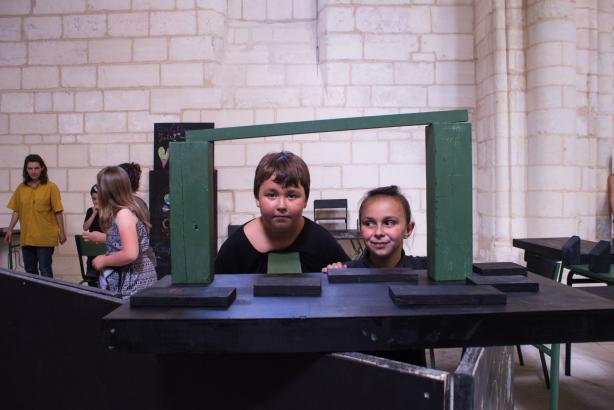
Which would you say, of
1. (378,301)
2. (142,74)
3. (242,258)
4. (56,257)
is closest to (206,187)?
(378,301)

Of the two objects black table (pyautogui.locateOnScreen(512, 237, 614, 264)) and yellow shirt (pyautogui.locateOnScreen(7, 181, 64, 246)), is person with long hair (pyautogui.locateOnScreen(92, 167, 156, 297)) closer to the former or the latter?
black table (pyautogui.locateOnScreen(512, 237, 614, 264))

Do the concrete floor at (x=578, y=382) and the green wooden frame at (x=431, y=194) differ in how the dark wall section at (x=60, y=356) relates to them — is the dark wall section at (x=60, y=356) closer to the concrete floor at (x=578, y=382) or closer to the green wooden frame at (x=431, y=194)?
the green wooden frame at (x=431, y=194)

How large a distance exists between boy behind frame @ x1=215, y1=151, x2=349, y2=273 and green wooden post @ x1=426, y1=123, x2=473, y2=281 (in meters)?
0.48

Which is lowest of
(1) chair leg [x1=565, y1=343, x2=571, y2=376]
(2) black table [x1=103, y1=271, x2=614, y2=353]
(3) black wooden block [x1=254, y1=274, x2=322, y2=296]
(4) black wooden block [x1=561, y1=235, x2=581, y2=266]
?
(1) chair leg [x1=565, y1=343, x2=571, y2=376]

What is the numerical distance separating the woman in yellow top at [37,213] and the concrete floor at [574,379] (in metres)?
3.67

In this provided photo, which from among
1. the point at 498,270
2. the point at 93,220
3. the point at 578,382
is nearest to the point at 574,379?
the point at 578,382

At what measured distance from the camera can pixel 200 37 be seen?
4836 millimetres

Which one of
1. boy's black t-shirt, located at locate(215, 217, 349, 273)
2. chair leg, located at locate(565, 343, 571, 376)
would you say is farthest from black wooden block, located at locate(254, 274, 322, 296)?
chair leg, located at locate(565, 343, 571, 376)

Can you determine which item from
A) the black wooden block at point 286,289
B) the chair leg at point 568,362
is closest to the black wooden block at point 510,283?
the black wooden block at point 286,289

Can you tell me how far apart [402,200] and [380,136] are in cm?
348

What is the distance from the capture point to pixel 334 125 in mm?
896

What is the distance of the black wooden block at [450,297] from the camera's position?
715mm

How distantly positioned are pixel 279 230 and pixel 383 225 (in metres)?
0.33

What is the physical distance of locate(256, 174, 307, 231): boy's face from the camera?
1283mm
